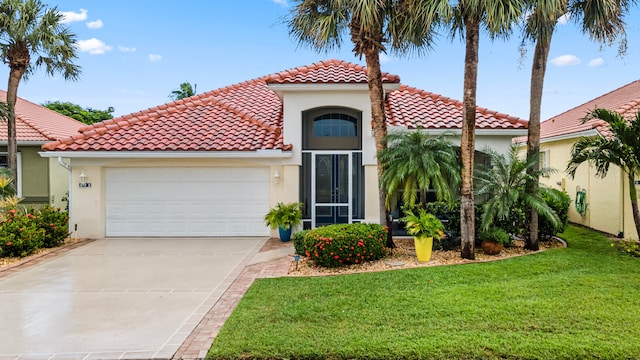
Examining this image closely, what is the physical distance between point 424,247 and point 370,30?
5856mm

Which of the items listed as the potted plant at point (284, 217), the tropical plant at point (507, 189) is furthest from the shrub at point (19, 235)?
the tropical plant at point (507, 189)

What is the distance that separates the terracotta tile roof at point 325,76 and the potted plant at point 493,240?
5.48 meters

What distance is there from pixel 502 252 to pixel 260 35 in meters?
15.9

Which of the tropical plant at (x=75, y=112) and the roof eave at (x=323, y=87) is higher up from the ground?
the tropical plant at (x=75, y=112)

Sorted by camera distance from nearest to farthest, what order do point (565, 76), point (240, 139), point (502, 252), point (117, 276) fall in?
point (117, 276)
point (502, 252)
point (240, 139)
point (565, 76)

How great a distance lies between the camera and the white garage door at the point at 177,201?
557 inches

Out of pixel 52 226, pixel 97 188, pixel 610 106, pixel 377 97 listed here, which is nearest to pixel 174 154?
pixel 97 188

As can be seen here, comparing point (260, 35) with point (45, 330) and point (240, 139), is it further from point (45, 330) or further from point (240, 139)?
point (45, 330)

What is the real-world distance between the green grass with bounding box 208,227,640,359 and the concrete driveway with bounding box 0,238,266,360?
108 centimetres

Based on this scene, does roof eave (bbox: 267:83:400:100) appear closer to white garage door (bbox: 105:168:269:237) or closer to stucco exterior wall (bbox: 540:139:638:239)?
white garage door (bbox: 105:168:269:237)

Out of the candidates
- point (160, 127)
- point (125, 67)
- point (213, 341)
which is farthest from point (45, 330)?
point (125, 67)

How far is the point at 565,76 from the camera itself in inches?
685

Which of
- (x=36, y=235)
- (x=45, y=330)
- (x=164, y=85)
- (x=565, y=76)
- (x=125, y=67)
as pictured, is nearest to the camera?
(x=45, y=330)

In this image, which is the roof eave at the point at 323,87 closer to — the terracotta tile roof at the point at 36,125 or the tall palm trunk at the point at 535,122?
the tall palm trunk at the point at 535,122
